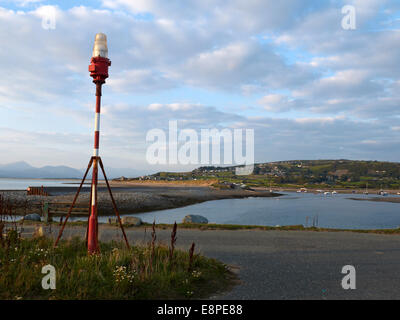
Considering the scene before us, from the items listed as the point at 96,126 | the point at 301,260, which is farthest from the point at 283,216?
the point at 96,126

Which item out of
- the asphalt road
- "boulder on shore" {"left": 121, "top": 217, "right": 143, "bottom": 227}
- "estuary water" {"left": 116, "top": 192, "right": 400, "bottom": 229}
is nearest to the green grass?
the asphalt road

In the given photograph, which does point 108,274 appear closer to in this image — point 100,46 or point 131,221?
point 100,46

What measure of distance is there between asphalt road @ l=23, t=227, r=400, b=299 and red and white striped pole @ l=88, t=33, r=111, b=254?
57.1 inches

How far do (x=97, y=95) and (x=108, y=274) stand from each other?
14.9 feet

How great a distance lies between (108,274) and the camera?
6645 millimetres

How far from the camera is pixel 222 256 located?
34.4 feet

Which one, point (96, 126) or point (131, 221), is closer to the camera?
point (96, 126)

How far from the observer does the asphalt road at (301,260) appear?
6.85 m

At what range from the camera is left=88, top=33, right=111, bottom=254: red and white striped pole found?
8.11 meters

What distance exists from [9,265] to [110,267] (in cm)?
202

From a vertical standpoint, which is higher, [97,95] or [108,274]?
[97,95]

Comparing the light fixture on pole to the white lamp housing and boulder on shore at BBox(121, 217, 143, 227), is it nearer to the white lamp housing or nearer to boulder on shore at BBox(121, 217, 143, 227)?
the white lamp housing
